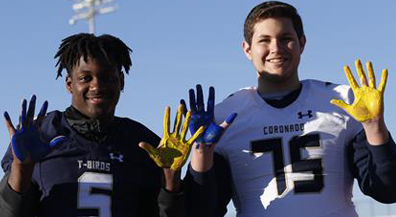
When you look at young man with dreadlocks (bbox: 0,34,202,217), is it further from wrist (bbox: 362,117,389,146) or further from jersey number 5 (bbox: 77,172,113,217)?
wrist (bbox: 362,117,389,146)

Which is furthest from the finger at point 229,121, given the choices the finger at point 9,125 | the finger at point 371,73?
the finger at point 9,125

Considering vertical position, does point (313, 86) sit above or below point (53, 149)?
above

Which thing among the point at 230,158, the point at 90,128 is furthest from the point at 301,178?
the point at 90,128

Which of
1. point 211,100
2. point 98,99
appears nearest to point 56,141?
point 98,99

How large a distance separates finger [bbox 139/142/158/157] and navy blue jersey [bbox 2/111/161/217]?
0.82 feet

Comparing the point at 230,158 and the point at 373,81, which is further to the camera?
the point at 230,158

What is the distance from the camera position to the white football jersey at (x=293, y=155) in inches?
171

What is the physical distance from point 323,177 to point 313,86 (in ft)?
2.01

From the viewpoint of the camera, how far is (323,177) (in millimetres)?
4359

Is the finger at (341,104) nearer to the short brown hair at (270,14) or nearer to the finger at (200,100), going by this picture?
the short brown hair at (270,14)

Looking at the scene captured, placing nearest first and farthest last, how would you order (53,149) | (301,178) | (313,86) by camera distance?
1. (53,149)
2. (301,178)
3. (313,86)

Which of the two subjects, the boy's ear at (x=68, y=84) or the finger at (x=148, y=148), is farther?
the boy's ear at (x=68, y=84)

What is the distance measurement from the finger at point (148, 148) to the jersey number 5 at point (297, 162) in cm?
66

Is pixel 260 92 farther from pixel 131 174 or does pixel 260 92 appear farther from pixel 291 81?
pixel 131 174
